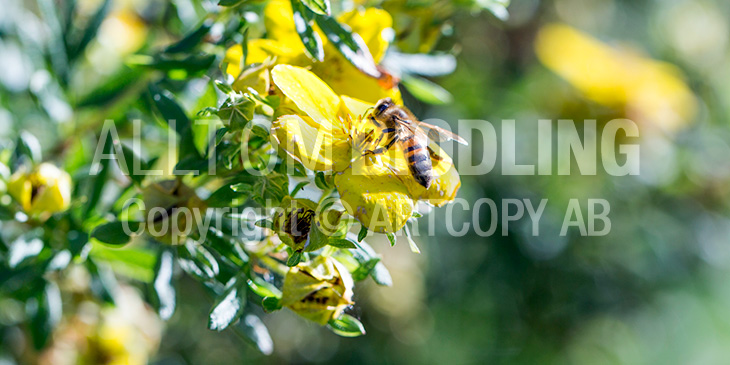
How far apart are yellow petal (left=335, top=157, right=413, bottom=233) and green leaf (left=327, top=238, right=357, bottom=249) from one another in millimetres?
64

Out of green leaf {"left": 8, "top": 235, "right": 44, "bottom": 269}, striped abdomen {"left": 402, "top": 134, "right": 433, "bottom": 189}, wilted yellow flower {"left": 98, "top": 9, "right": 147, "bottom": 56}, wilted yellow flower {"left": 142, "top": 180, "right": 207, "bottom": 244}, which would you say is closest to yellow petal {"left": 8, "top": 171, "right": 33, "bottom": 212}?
green leaf {"left": 8, "top": 235, "right": 44, "bottom": 269}

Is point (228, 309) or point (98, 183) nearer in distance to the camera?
point (228, 309)

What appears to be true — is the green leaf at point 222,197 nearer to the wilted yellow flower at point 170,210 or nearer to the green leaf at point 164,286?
the wilted yellow flower at point 170,210

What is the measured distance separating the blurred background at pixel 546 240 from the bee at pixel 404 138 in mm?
1370

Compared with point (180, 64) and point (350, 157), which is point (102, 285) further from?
point (350, 157)

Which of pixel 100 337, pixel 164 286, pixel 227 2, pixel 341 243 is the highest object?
pixel 227 2

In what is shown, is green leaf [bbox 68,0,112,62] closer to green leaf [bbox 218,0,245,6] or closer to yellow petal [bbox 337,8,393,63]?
green leaf [bbox 218,0,245,6]

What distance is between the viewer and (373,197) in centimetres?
128

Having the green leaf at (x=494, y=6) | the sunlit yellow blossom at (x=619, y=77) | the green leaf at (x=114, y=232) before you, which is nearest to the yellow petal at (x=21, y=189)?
the green leaf at (x=114, y=232)

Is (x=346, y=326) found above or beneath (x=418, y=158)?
beneath

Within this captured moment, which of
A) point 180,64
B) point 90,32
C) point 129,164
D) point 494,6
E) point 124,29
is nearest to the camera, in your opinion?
point 129,164

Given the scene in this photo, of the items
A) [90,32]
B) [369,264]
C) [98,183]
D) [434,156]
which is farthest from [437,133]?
[90,32]

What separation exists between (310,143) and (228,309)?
386mm

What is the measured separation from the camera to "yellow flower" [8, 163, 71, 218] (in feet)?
5.49
